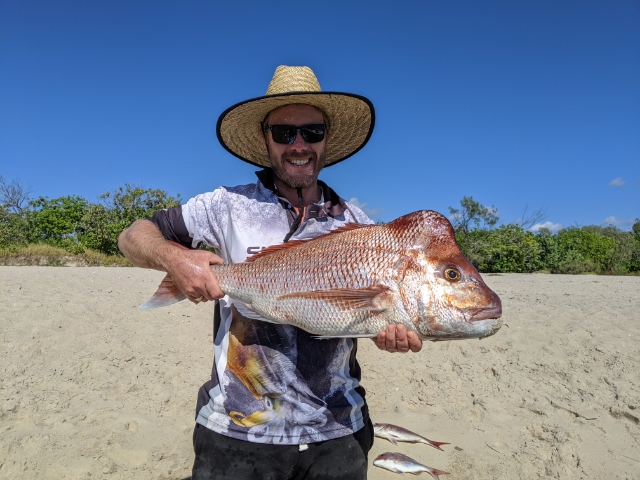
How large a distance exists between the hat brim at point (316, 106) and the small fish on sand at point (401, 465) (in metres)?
3.17

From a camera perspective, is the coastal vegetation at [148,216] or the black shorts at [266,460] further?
the coastal vegetation at [148,216]

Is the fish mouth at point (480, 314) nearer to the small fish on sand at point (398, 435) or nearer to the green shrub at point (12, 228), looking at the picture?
the small fish on sand at point (398, 435)

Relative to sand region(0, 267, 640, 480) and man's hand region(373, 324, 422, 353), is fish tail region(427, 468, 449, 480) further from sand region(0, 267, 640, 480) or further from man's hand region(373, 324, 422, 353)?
man's hand region(373, 324, 422, 353)

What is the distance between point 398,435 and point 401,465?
0.53 meters

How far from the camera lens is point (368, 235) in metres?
2.30

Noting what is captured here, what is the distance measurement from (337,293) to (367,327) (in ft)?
0.69

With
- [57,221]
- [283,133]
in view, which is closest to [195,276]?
[283,133]

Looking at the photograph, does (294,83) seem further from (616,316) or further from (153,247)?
(616,316)

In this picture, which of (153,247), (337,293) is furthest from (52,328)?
(337,293)

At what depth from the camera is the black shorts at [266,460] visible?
234cm

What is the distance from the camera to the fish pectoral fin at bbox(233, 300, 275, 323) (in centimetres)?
235

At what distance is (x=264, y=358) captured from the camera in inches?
95.7

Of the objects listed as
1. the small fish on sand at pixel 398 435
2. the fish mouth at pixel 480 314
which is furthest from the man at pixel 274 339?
the small fish on sand at pixel 398 435

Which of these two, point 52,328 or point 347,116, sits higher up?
point 347,116
